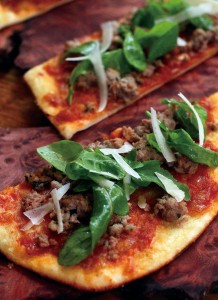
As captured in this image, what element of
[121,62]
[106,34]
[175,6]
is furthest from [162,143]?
[175,6]

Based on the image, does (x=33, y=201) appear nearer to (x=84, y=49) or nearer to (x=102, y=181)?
(x=102, y=181)

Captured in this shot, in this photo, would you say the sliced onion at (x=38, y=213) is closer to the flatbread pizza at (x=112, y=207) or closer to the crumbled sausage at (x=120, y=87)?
the flatbread pizza at (x=112, y=207)

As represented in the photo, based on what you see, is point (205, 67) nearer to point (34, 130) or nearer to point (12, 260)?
point (34, 130)

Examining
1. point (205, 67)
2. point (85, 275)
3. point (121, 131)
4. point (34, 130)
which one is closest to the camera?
point (85, 275)

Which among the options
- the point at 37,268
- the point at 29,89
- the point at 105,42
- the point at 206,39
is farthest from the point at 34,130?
the point at 206,39

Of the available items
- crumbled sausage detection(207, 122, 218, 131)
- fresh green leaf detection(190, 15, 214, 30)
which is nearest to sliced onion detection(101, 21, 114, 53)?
fresh green leaf detection(190, 15, 214, 30)

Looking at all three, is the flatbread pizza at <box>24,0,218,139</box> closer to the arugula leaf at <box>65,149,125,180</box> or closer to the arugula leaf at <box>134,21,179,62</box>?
the arugula leaf at <box>134,21,179,62</box>
